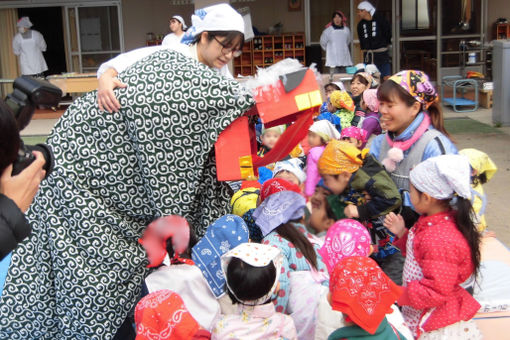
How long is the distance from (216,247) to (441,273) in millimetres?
978

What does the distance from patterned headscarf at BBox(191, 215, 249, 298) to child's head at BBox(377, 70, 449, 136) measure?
1.06 m

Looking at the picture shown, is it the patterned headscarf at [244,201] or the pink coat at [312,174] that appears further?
the patterned headscarf at [244,201]

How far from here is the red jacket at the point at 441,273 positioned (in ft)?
8.41

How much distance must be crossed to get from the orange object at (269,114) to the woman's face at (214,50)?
0.28 metres

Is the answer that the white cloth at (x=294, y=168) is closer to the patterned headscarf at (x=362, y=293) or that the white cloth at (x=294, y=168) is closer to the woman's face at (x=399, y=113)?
the woman's face at (x=399, y=113)

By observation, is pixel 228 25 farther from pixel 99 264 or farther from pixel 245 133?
pixel 99 264

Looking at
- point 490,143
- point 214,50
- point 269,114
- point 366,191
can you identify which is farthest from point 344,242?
point 490,143

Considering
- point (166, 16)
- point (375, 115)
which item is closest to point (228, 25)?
point (375, 115)

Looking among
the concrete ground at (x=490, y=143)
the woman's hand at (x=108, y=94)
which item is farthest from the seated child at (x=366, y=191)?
the concrete ground at (x=490, y=143)

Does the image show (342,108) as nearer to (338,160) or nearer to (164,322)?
(338,160)

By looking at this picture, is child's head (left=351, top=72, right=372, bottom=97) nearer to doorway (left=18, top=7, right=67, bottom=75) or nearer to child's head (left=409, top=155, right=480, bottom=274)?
child's head (left=409, top=155, right=480, bottom=274)

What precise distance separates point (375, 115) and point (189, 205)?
12.6ft

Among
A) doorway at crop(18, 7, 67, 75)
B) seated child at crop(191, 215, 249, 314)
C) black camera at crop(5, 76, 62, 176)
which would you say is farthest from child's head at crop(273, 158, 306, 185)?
doorway at crop(18, 7, 67, 75)

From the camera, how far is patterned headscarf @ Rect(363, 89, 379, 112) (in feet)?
19.4
